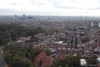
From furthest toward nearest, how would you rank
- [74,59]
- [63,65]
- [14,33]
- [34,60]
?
[14,33] < [34,60] < [74,59] < [63,65]

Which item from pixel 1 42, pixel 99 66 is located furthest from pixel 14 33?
pixel 99 66

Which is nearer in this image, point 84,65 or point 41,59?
point 84,65

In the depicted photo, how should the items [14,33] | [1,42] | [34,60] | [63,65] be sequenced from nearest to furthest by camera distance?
[63,65], [34,60], [1,42], [14,33]

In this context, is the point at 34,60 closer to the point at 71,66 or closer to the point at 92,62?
the point at 71,66

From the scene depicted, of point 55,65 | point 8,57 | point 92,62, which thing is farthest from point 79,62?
point 8,57

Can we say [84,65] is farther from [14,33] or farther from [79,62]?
[14,33]

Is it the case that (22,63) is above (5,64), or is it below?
above

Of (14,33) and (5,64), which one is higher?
(14,33)

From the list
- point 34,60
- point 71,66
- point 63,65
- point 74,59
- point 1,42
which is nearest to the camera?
point 71,66

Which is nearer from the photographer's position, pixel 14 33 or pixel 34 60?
pixel 34 60
